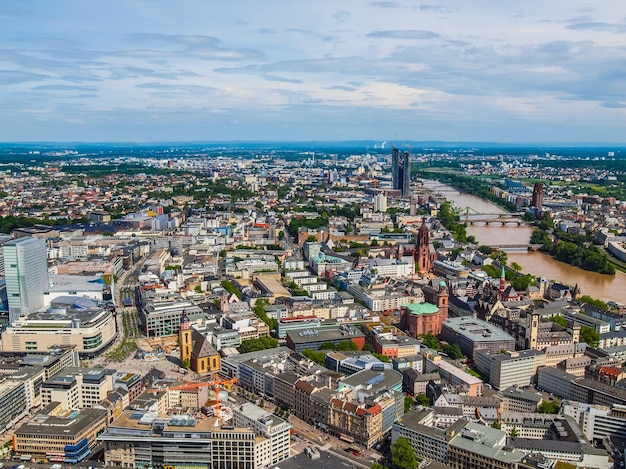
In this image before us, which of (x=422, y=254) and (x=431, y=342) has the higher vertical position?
(x=422, y=254)

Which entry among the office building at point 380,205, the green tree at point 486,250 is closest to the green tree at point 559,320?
the green tree at point 486,250

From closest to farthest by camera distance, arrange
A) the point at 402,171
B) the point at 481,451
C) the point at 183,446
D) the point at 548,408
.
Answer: the point at 481,451 → the point at 183,446 → the point at 548,408 → the point at 402,171

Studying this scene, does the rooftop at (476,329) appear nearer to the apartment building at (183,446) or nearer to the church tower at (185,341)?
the church tower at (185,341)

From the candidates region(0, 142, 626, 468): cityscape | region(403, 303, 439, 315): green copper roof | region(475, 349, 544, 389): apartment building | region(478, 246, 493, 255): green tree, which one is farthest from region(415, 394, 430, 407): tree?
region(478, 246, 493, 255): green tree

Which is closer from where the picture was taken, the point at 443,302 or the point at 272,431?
the point at 272,431

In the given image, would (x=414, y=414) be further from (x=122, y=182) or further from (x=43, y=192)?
(x=122, y=182)

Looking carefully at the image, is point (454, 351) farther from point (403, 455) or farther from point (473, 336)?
point (403, 455)

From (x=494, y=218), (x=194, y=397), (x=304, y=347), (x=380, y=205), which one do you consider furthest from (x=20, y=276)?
(x=494, y=218)

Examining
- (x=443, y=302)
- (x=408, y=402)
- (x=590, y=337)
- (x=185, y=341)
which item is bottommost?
(x=408, y=402)
